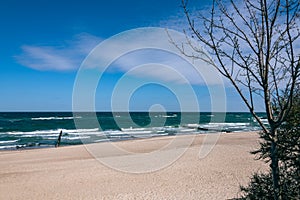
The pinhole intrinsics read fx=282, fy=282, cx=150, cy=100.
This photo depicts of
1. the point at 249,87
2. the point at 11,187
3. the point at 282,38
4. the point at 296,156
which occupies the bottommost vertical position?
the point at 11,187

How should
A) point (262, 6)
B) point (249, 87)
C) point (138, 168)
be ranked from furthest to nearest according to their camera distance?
point (138, 168)
point (249, 87)
point (262, 6)

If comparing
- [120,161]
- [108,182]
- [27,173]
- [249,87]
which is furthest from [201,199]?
[27,173]

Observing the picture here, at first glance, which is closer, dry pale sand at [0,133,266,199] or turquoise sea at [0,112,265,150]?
dry pale sand at [0,133,266,199]

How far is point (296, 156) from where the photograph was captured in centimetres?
364

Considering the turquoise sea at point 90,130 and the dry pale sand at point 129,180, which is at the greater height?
the turquoise sea at point 90,130

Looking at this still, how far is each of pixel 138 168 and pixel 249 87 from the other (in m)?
10.2

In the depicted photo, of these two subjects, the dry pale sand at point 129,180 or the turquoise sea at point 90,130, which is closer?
the dry pale sand at point 129,180

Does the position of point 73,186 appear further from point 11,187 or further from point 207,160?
point 207,160

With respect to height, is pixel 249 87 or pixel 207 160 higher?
pixel 249 87

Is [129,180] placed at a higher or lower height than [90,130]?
lower

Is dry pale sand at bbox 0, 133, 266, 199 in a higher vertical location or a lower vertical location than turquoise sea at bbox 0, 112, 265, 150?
lower

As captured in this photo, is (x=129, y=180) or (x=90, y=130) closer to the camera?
(x=129, y=180)

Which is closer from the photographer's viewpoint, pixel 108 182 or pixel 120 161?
pixel 108 182

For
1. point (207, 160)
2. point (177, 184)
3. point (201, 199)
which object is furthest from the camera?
point (207, 160)
